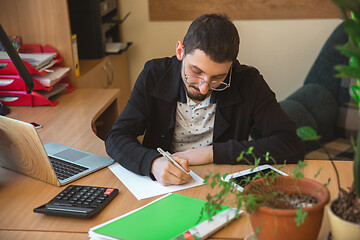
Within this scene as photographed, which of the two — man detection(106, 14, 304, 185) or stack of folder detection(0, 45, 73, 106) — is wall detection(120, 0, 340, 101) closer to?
stack of folder detection(0, 45, 73, 106)

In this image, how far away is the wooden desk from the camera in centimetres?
119

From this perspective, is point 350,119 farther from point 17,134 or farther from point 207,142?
point 17,134

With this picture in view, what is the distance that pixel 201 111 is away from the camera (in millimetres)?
1781

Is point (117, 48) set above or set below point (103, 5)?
below

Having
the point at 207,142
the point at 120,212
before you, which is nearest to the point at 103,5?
the point at 207,142

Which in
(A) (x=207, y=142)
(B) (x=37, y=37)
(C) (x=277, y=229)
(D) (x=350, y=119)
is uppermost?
(B) (x=37, y=37)

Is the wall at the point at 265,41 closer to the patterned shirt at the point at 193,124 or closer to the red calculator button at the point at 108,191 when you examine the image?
the patterned shirt at the point at 193,124

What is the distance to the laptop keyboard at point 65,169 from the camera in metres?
1.49

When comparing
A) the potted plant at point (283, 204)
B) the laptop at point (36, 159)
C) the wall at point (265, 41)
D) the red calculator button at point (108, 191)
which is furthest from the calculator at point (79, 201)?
the wall at point (265, 41)

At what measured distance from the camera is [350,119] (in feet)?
9.01

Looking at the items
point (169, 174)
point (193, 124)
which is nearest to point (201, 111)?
point (193, 124)

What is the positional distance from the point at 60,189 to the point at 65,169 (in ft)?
0.43

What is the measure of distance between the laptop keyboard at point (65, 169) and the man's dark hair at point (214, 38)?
525 mm

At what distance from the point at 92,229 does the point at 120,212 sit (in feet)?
0.40
